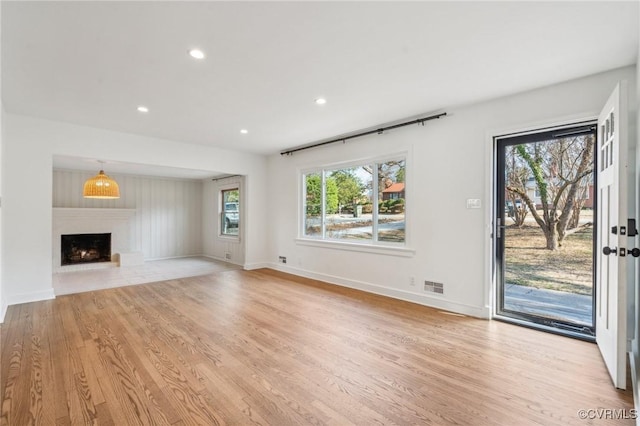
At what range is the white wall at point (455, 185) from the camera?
3.05m

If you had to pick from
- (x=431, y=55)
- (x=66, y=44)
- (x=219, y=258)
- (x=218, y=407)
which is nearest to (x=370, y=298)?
(x=218, y=407)

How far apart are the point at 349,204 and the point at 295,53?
305cm

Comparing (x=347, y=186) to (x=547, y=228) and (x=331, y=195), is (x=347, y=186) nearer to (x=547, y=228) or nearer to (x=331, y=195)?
(x=331, y=195)

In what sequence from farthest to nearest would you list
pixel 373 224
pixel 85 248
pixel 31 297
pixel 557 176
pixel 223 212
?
pixel 223 212
pixel 85 248
pixel 373 224
pixel 31 297
pixel 557 176

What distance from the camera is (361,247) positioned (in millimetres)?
4805

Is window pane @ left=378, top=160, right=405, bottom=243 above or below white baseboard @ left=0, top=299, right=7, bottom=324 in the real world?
above

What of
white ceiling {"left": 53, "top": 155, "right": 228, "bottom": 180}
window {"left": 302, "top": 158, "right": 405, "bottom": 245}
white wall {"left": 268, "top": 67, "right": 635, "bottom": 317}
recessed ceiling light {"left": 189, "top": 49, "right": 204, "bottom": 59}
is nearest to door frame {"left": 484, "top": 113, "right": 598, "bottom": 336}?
white wall {"left": 268, "top": 67, "right": 635, "bottom": 317}

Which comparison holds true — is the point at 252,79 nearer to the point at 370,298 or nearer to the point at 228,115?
the point at 228,115

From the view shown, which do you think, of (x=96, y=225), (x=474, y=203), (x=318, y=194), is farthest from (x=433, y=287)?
(x=96, y=225)

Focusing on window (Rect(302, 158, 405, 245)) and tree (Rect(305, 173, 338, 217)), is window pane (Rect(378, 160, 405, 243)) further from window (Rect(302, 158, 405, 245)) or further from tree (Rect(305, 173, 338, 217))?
tree (Rect(305, 173, 338, 217))

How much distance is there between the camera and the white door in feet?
6.85

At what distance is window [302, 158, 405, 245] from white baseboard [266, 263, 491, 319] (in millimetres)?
686

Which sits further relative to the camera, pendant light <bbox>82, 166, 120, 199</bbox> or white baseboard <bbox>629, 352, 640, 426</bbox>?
pendant light <bbox>82, 166, 120, 199</bbox>

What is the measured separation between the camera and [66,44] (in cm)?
229
